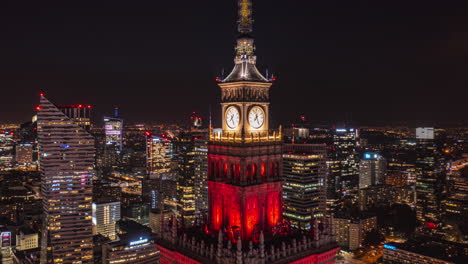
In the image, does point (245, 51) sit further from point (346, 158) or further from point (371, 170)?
point (371, 170)

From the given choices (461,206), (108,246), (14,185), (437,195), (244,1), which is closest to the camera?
(244,1)

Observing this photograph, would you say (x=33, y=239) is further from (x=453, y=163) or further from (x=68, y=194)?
(x=453, y=163)

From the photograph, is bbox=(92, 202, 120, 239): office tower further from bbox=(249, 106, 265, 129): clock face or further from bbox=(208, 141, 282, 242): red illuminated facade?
bbox=(249, 106, 265, 129): clock face

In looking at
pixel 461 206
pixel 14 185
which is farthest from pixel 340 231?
pixel 14 185

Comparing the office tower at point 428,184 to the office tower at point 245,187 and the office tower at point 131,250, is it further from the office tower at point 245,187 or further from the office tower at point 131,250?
the office tower at point 245,187

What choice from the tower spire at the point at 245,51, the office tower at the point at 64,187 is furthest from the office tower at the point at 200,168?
the tower spire at the point at 245,51

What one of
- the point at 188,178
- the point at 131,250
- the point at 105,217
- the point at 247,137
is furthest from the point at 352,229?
the point at 247,137

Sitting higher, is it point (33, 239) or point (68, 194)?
point (68, 194)
